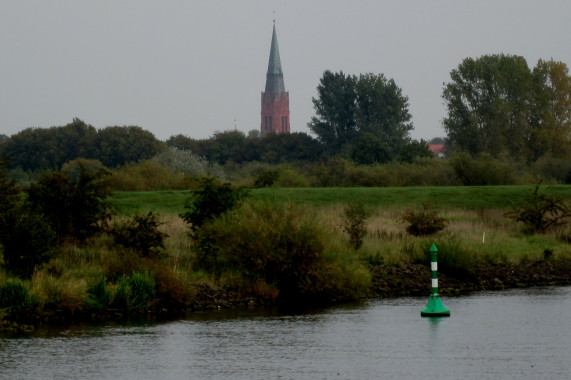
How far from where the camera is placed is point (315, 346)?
1691 centimetres

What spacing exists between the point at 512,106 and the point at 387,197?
37319mm

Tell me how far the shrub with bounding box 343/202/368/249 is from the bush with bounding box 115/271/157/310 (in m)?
8.88

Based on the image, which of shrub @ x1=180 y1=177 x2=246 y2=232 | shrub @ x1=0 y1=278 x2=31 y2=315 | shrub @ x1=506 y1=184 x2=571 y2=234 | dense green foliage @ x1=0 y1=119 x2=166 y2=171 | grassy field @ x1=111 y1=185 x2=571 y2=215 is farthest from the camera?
dense green foliage @ x1=0 y1=119 x2=166 y2=171

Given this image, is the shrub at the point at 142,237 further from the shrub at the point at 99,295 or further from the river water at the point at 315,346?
the river water at the point at 315,346

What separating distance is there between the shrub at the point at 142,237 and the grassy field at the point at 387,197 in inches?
569

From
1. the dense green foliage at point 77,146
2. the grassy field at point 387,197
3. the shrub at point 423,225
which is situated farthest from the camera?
the dense green foliage at point 77,146

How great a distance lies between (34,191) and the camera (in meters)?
27.7

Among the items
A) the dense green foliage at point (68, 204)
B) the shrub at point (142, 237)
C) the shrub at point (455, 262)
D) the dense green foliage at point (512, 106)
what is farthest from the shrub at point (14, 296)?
the dense green foliage at point (512, 106)

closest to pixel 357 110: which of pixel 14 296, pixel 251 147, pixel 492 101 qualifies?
pixel 251 147

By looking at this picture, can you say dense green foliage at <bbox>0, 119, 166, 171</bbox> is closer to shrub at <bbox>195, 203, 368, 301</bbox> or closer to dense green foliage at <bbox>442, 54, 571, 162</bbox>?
dense green foliage at <bbox>442, 54, 571, 162</bbox>

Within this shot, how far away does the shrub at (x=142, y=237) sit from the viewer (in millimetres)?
25875

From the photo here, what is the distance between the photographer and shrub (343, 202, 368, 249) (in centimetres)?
3023

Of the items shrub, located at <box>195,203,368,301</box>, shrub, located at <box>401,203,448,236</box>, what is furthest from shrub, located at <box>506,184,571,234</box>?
shrub, located at <box>195,203,368,301</box>

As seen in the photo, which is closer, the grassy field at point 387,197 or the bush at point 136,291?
the bush at point 136,291
